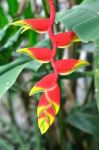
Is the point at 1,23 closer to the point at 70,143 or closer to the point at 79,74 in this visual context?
the point at 79,74

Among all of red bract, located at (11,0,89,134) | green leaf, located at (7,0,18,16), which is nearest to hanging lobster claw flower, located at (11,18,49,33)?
red bract, located at (11,0,89,134)

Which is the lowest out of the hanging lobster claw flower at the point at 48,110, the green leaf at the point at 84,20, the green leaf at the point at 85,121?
the green leaf at the point at 85,121

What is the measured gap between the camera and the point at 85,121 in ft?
2.95

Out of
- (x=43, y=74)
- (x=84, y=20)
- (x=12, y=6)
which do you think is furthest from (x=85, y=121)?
(x=84, y=20)

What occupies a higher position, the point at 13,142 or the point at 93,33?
the point at 93,33

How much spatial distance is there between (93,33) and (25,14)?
0.45m

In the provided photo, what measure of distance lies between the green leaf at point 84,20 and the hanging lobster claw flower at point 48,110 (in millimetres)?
106

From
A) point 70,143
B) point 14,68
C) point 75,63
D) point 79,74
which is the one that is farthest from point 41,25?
point 70,143

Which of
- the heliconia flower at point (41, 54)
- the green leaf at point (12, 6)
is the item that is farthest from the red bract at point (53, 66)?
the green leaf at point (12, 6)

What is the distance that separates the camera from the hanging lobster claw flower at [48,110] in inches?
13.9

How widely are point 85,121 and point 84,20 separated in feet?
1.57

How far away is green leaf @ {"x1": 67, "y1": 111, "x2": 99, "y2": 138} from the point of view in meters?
0.85

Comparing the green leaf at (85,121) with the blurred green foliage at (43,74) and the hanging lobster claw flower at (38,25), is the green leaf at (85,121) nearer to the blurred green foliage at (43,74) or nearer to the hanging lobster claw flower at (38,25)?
the blurred green foliage at (43,74)

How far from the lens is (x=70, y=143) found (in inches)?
41.5
